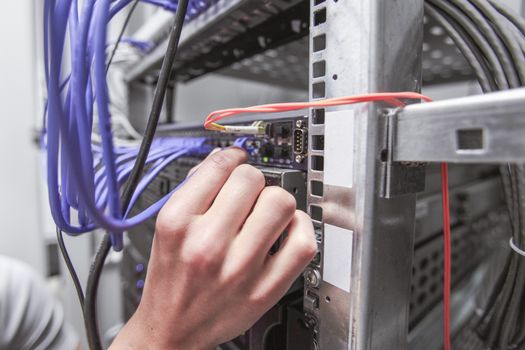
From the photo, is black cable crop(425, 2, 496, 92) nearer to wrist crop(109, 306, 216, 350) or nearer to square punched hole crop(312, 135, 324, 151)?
square punched hole crop(312, 135, 324, 151)

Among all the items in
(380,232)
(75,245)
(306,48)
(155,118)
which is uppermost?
(306,48)

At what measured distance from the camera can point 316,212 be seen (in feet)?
0.99

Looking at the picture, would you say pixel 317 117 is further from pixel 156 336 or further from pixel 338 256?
pixel 156 336

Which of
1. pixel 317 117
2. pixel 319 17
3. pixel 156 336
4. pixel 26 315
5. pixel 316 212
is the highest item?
pixel 319 17

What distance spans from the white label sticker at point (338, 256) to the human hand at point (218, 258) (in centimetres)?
3

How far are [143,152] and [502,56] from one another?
38 centimetres

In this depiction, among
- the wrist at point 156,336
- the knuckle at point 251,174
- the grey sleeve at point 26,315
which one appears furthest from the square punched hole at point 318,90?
the grey sleeve at point 26,315

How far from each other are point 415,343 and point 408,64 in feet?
1.40

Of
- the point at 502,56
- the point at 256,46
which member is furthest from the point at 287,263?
the point at 256,46

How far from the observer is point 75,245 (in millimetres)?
952

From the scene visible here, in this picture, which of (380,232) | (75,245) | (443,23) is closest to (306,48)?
(443,23)

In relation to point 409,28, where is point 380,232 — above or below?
below

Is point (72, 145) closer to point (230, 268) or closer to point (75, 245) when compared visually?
point (230, 268)

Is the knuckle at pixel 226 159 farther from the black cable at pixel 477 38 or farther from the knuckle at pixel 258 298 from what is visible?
the black cable at pixel 477 38
